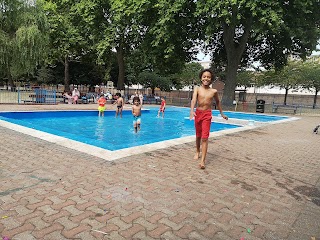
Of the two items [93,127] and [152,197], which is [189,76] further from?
[152,197]

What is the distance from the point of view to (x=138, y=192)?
3570 mm

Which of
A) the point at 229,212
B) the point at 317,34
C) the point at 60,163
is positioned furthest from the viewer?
the point at 317,34

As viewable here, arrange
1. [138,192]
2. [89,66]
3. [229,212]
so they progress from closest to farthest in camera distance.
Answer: [229,212], [138,192], [89,66]

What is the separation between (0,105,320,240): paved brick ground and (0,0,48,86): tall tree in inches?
756

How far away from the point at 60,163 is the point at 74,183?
106 cm

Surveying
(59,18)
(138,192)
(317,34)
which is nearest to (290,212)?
(138,192)

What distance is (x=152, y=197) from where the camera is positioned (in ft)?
11.3

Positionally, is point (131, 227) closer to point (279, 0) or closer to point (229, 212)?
point (229, 212)

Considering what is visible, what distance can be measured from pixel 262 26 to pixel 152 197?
61.1ft

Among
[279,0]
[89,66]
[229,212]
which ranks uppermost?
[279,0]

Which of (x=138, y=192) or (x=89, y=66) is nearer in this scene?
(x=138, y=192)

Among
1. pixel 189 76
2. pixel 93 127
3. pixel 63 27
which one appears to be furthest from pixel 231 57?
pixel 189 76

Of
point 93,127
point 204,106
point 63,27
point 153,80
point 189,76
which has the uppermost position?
point 63,27

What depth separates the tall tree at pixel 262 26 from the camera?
18.0 metres
